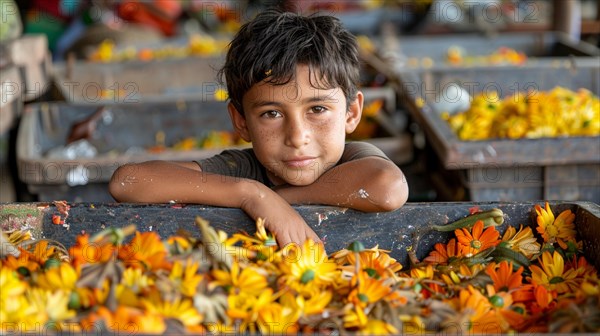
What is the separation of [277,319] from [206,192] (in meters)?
0.64

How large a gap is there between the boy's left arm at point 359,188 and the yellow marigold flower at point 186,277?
63 cm

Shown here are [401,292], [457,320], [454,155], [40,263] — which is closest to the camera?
[457,320]

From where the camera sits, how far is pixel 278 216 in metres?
1.93

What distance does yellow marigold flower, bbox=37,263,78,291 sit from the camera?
144cm

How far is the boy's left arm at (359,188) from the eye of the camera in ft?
6.47

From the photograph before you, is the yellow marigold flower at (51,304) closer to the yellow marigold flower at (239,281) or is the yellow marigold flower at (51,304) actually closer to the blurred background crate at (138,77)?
the yellow marigold flower at (239,281)

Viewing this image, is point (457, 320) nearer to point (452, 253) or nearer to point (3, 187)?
point (452, 253)

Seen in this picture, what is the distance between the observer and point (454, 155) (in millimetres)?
3098

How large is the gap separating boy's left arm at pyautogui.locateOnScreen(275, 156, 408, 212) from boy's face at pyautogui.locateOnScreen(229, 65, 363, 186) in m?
0.06

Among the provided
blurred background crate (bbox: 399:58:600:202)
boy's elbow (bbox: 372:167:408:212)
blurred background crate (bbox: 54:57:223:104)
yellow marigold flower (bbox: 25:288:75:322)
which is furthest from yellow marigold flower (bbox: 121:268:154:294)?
blurred background crate (bbox: 54:57:223:104)

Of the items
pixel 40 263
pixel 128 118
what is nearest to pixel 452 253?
pixel 40 263

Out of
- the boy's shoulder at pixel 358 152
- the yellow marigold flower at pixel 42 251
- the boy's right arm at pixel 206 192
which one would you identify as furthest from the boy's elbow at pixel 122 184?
the boy's shoulder at pixel 358 152

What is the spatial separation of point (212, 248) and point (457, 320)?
1.63ft

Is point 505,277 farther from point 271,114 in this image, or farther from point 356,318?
point 271,114
